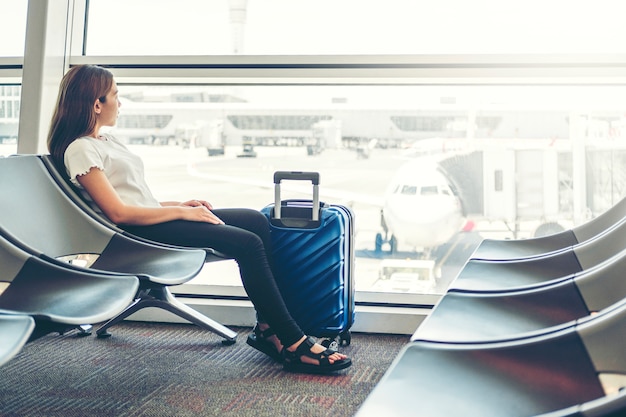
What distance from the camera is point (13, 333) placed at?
1.31 meters

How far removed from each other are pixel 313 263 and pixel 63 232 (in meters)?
0.89

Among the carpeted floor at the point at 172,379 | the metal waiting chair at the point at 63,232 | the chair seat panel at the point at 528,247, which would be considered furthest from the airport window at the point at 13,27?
the chair seat panel at the point at 528,247

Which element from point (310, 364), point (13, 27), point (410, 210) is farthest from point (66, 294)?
point (13, 27)

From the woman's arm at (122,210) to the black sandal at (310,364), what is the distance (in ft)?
1.72

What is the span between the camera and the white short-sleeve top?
2.31 meters

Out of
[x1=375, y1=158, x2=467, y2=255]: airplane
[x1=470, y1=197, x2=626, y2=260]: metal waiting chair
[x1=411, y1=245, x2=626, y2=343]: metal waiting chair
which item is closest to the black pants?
[x1=470, y1=197, x2=626, y2=260]: metal waiting chair

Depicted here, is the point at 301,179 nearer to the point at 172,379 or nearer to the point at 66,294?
the point at 172,379

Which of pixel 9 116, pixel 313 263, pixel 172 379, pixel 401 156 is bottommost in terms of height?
pixel 172 379

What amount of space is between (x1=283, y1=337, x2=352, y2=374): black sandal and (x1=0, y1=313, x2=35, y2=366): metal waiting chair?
3.56 feet

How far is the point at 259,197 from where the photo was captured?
3.17m

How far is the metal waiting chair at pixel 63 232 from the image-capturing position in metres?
2.14

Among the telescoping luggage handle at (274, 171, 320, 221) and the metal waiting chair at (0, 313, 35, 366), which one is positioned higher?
the telescoping luggage handle at (274, 171, 320, 221)

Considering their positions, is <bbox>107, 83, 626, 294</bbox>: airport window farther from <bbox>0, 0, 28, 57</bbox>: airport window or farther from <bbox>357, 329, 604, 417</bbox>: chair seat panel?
<bbox>357, 329, 604, 417</bbox>: chair seat panel

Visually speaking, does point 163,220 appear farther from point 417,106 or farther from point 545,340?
point 545,340
